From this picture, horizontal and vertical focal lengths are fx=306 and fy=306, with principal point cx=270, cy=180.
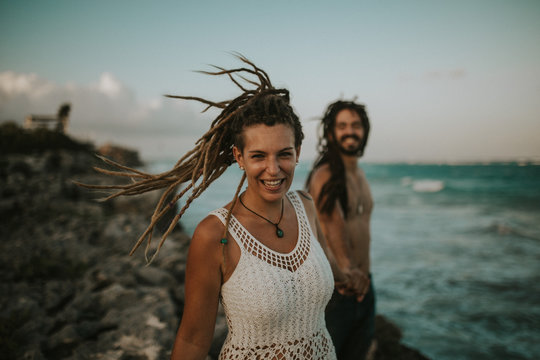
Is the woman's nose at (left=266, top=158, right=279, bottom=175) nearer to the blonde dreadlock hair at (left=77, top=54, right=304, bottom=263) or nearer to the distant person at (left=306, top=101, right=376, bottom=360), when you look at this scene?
the blonde dreadlock hair at (left=77, top=54, right=304, bottom=263)

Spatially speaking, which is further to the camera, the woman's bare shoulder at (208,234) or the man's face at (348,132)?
the man's face at (348,132)

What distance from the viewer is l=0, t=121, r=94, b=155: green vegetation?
12.9 m

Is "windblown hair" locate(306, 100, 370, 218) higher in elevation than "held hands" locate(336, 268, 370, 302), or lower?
higher

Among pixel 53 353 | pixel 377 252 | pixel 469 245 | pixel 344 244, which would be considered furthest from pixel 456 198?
pixel 53 353

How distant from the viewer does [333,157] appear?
11.1 ft

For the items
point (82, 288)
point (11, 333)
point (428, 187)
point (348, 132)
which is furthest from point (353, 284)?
point (428, 187)

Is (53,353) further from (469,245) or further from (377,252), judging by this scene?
(469,245)

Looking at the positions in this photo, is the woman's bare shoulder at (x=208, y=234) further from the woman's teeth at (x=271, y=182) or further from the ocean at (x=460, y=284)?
the ocean at (x=460, y=284)

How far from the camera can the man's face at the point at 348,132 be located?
3480mm

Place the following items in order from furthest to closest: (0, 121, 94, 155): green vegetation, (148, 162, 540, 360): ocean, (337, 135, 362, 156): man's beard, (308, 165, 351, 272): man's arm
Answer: (0, 121, 94, 155): green vegetation → (148, 162, 540, 360): ocean → (337, 135, 362, 156): man's beard → (308, 165, 351, 272): man's arm

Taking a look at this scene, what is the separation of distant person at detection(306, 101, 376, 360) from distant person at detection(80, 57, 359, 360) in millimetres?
971

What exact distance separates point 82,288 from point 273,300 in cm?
378

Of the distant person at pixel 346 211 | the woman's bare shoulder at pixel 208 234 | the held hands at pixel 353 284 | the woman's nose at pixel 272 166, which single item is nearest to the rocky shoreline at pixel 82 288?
the distant person at pixel 346 211

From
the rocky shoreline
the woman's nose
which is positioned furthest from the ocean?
the woman's nose
